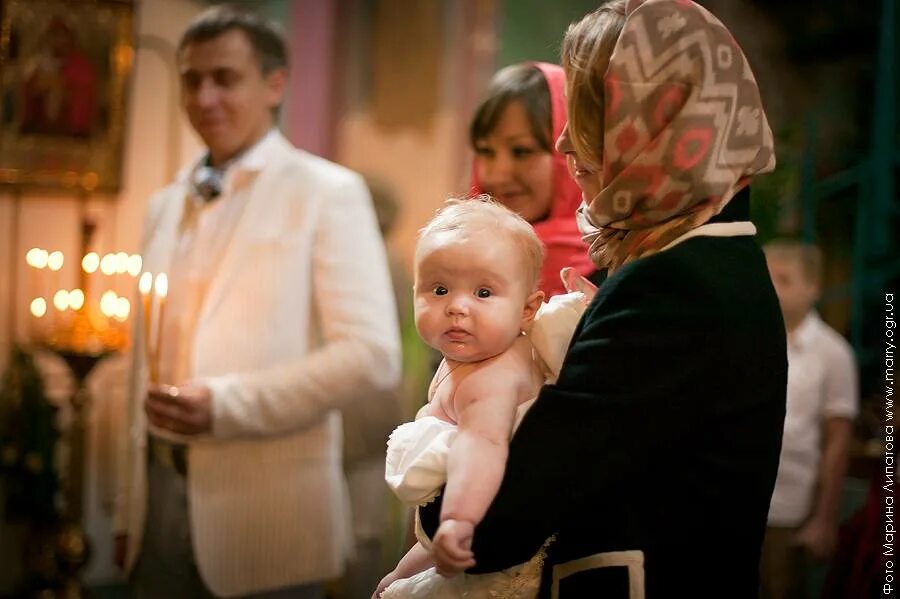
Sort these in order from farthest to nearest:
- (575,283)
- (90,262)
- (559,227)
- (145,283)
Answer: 1. (90,262)
2. (145,283)
3. (559,227)
4. (575,283)

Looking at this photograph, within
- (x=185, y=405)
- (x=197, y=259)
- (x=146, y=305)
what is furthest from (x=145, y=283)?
(x=185, y=405)

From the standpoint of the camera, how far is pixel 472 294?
1052mm

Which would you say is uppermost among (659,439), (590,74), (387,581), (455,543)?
(590,74)

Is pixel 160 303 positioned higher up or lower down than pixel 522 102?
lower down

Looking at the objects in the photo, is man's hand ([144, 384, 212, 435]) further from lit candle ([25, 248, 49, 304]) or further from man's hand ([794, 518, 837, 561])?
man's hand ([794, 518, 837, 561])

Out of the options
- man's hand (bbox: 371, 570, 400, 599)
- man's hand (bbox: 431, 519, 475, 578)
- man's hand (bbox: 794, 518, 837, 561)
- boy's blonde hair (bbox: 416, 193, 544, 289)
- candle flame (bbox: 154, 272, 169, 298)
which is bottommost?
man's hand (bbox: 794, 518, 837, 561)

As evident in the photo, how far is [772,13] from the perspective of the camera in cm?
208

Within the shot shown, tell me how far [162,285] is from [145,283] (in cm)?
10

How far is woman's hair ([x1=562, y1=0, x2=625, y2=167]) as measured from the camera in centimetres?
103

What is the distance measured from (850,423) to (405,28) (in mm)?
1316

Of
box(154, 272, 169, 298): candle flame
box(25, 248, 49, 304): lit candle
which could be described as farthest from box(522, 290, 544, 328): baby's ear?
box(25, 248, 49, 304): lit candle

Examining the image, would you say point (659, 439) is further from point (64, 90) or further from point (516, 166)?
point (64, 90)

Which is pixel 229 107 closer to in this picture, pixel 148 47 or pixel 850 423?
pixel 148 47

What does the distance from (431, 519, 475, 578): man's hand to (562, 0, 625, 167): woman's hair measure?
1.32 ft
